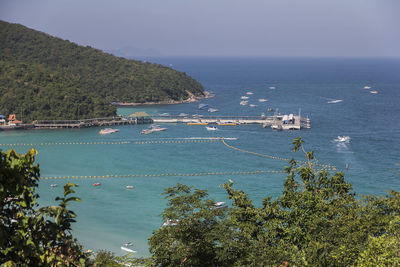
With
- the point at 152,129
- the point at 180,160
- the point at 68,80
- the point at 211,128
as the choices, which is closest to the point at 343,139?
the point at 211,128

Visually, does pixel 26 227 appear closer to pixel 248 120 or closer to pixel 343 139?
pixel 343 139

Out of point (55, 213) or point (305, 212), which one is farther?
point (305, 212)

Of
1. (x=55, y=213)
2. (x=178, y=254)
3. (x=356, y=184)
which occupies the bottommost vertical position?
(x=356, y=184)

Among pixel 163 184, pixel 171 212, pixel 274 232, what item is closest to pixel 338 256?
pixel 274 232

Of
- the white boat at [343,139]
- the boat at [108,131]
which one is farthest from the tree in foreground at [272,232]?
the boat at [108,131]

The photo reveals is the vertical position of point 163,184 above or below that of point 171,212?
below

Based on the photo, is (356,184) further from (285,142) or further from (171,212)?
(171,212)
